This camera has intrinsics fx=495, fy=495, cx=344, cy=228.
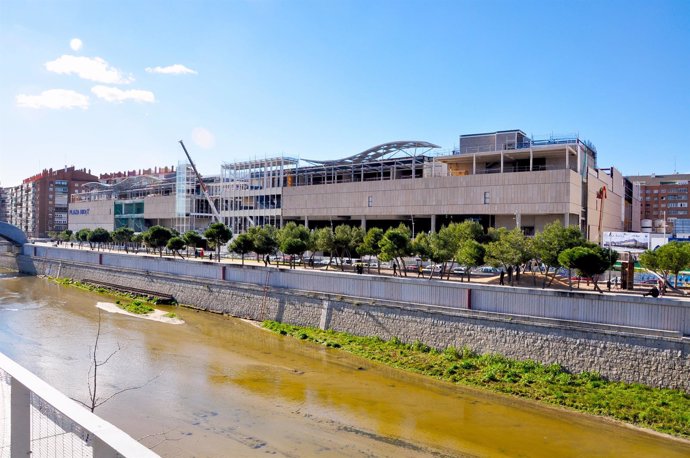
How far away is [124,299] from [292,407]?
2994 cm

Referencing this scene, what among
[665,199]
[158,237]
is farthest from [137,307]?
[665,199]

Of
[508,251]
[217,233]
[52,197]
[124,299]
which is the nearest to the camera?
[508,251]

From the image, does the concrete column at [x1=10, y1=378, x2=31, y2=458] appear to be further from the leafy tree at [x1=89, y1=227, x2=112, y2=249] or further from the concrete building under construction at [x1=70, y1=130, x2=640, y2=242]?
the leafy tree at [x1=89, y1=227, x2=112, y2=249]

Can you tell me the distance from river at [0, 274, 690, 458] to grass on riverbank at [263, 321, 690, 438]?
0.60m

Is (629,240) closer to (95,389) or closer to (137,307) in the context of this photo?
(137,307)

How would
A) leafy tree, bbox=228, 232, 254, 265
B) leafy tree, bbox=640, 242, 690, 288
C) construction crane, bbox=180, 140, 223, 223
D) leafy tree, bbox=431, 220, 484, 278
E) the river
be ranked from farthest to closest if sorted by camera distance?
construction crane, bbox=180, 140, 223, 223
leafy tree, bbox=228, 232, 254, 265
leafy tree, bbox=431, 220, 484, 278
leafy tree, bbox=640, 242, 690, 288
the river

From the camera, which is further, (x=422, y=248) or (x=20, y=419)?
(x=422, y=248)

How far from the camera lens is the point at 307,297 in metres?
29.4

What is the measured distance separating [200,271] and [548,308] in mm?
25916

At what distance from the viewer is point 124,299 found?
42562 mm

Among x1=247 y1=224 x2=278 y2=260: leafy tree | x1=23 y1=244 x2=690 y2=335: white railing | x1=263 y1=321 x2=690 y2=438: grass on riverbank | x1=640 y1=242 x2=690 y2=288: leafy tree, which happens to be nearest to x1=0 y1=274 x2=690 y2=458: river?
x1=263 y1=321 x2=690 y2=438: grass on riverbank

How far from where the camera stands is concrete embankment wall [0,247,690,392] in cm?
1834

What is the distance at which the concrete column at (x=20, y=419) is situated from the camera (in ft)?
13.6

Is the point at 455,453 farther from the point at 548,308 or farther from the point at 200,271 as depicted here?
the point at 200,271
